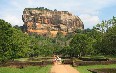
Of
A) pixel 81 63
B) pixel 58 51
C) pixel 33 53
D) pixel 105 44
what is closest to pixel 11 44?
pixel 81 63

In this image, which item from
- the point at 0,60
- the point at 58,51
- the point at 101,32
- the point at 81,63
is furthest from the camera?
the point at 58,51

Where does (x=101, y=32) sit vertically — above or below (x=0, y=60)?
above

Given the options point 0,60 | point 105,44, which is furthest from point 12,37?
point 105,44

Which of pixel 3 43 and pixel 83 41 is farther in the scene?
pixel 83 41

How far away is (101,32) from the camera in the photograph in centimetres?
9794

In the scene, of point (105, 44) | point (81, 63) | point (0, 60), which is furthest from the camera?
point (105, 44)

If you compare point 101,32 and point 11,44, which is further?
point 101,32

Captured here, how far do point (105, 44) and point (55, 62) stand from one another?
129ft

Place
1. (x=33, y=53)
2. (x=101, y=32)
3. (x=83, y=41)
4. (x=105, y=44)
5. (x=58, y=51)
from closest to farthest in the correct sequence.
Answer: (x=105, y=44) → (x=83, y=41) → (x=101, y=32) → (x=33, y=53) → (x=58, y=51)

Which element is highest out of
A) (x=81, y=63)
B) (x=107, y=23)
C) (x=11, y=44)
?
(x=107, y=23)

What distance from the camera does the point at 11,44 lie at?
5288cm

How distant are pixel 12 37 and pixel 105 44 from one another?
39279 millimetres

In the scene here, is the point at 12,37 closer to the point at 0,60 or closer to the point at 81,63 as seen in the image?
the point at 0,60

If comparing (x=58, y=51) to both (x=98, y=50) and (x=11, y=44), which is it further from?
(x=11, y=44)
